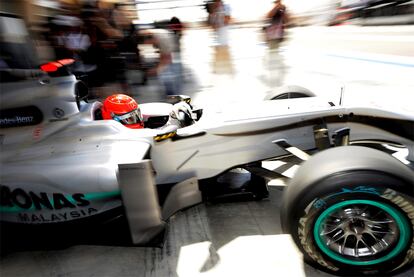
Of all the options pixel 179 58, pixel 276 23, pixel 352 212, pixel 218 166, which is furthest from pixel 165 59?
pixel 352 212

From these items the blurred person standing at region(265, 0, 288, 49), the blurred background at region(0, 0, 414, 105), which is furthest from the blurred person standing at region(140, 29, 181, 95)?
the blurred person standing at region(265, 0, 288, 49)

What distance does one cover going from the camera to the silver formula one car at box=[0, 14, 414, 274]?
1.76m

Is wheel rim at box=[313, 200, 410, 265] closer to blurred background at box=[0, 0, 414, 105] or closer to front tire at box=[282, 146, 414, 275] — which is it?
front tire at box=[282, 146, 414, 275]

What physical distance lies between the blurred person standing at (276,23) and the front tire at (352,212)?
469cm

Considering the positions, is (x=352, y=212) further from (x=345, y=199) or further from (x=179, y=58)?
(x=179, y=58)

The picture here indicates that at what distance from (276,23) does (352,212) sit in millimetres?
4888

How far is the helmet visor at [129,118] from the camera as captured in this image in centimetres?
256

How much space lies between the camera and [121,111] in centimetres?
254

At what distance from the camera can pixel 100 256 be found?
233 centimetres

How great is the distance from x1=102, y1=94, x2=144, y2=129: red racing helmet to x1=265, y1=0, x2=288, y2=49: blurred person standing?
4.29 meters

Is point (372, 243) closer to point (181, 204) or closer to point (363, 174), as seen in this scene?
point (363, 174)

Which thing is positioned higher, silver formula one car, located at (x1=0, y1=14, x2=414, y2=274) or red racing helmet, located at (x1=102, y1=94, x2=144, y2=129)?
red racing helmet, located at (x1=102, y1=94, x2=144, y2=129)

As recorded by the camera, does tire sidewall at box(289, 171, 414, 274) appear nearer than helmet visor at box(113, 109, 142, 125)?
Yes

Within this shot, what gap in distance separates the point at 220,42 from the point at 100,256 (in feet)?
16.0
